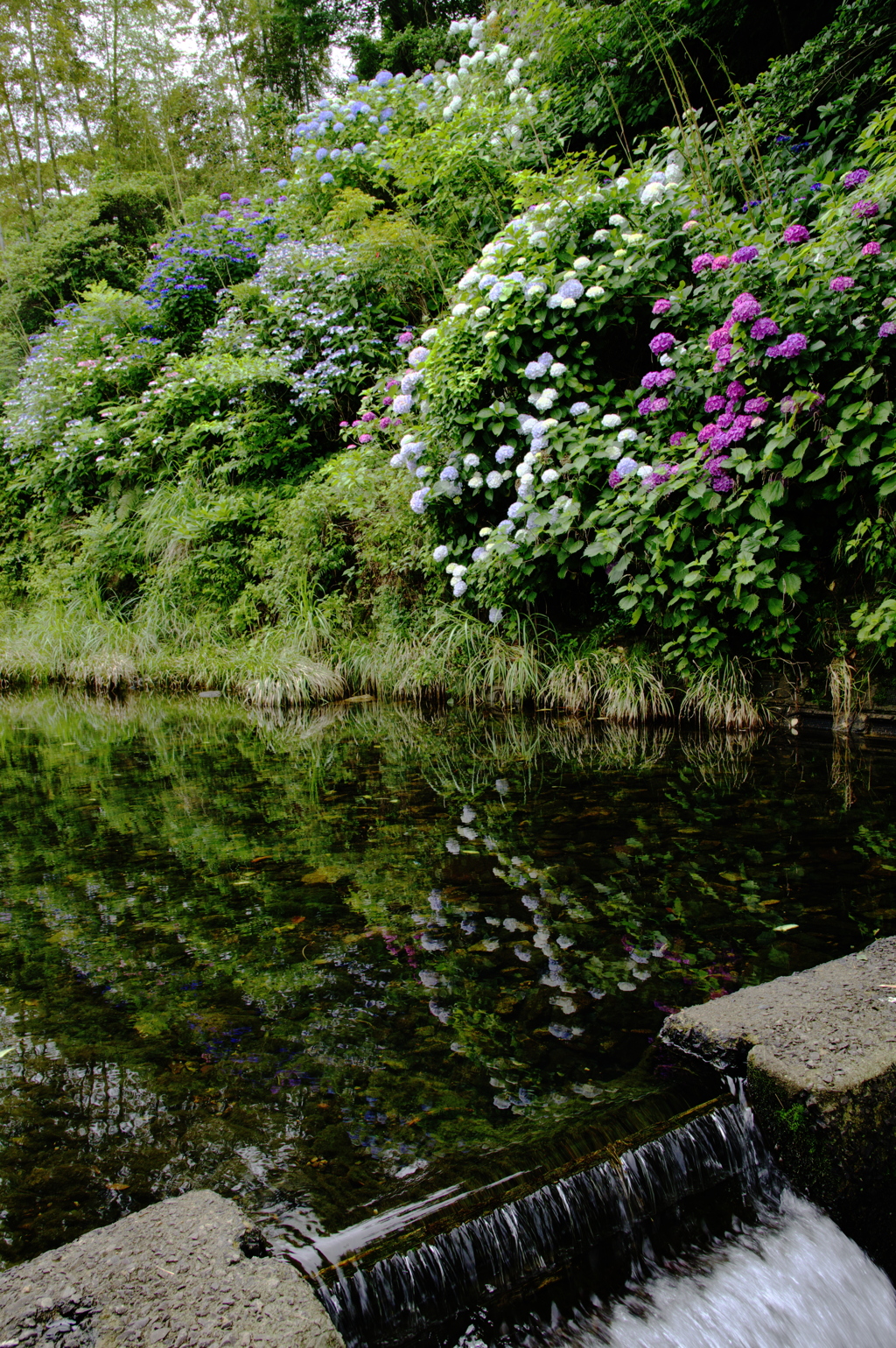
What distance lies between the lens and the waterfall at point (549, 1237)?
1270 mm

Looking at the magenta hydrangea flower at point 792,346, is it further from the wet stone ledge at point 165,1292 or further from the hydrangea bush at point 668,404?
the wet stone ledge at point 165,1292

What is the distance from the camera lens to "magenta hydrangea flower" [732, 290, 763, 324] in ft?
13.8

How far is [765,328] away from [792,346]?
0.20 metres

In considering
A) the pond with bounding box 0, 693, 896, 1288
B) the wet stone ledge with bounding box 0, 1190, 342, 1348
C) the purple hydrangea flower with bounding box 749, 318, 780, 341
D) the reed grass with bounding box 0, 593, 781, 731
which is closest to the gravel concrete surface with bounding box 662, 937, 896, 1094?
the pond with bounding box 0, 693, 896, 1288

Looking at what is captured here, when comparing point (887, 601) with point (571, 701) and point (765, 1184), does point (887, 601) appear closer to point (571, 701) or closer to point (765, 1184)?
point (571, 701)

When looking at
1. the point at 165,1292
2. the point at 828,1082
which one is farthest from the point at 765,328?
the point at 165,1292

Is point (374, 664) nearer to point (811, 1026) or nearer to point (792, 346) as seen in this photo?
point (792, 346)

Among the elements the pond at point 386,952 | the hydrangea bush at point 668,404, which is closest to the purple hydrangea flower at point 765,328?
the hydrangea bush at point 668,404

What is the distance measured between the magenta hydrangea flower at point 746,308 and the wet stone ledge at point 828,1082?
141 inches

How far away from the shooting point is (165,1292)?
111cm

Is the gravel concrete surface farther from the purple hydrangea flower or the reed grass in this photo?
the purple hydrangea flower

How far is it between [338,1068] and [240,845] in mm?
1792

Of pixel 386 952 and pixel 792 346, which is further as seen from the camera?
pixel 792 346

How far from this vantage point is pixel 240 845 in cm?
346
